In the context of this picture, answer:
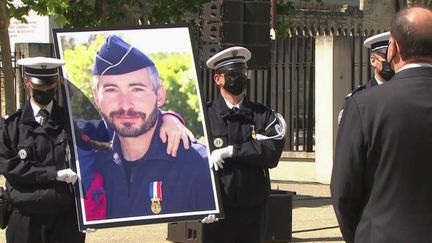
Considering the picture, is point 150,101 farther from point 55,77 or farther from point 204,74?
point 204,74

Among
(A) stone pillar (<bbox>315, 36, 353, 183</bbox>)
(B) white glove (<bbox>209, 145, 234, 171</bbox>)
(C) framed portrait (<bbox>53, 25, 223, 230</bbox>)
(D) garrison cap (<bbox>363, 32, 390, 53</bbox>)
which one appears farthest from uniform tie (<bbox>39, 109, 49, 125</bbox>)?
(A) stone pillar (<bbox>315, 36, 353, 183</bbox>)

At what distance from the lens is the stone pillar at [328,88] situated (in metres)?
17.4

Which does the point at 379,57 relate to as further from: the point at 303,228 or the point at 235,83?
the point at 303,228

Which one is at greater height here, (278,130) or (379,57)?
(379,57)

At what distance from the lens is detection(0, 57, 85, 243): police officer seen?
5.91 m

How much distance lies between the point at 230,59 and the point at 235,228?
1.25 meters

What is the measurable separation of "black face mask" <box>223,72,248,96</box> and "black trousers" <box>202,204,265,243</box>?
2.80 ft

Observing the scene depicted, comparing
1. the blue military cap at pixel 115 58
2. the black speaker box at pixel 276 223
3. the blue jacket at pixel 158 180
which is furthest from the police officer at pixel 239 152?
the black speaker box at pixel 276 223

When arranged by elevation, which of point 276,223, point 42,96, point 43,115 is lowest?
point 276,223

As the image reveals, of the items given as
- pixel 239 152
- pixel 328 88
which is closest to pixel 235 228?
pixel 239 152

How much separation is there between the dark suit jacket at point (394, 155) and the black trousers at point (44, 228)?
2657mm

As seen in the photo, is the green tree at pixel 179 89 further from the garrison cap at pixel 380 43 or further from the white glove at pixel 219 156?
the garrison cap at pixel 380 43

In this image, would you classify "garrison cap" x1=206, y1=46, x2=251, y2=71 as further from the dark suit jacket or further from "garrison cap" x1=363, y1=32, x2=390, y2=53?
the dark suit jacket

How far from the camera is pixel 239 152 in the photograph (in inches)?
254
